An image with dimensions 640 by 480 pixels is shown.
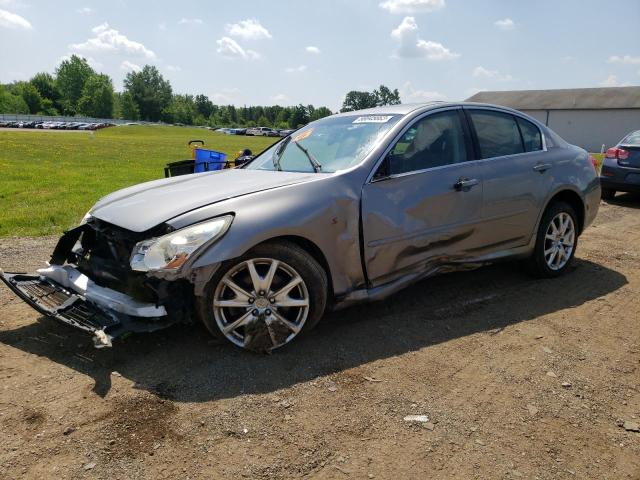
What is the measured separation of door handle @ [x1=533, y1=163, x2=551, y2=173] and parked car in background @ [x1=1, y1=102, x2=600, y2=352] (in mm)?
11

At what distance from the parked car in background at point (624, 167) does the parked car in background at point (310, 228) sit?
5.94 m

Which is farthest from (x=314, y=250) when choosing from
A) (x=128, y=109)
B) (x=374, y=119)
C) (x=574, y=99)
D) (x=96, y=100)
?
(x=128, y=109)

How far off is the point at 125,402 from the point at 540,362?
2.60 meters

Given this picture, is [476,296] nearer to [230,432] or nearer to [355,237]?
[355,237]

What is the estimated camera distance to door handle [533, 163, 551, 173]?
489cm

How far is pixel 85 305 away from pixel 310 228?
5.04ft

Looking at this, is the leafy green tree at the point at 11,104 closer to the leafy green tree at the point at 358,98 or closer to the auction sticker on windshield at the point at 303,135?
the leafy green tree at the point at 358,98

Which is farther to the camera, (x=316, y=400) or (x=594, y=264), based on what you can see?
(x=594, y=264)

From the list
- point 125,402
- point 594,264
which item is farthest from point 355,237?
point 594,264

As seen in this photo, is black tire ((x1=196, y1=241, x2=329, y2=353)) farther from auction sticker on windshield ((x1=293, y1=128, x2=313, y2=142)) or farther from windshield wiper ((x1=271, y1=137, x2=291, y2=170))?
auction sticker on windshield ((x1=293, y1=128, x2=313, y2=142))

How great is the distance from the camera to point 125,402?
2.92 metres

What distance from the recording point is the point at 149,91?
392 feet

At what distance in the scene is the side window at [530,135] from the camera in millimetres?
5016

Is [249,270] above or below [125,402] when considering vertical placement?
above
